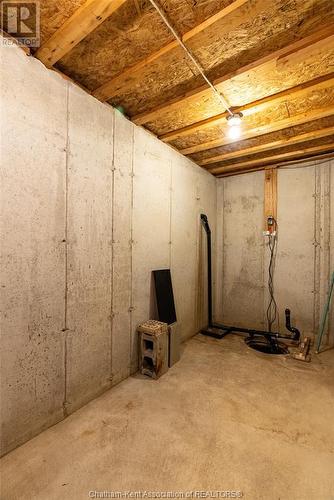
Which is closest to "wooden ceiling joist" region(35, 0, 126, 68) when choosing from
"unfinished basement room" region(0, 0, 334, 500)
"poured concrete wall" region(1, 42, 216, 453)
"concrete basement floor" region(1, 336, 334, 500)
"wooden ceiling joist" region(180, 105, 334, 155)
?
"unfinished basement room" region(0, 0, 334, 500)

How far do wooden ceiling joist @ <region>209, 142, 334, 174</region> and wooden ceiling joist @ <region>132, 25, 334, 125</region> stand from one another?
6.25ft

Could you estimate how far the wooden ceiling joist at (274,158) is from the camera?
3332 millimetres

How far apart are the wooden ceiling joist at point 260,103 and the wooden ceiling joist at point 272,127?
1.22 ft

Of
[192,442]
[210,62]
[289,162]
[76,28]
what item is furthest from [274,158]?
[192,442]

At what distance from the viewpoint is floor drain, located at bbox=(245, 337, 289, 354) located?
3.32 meters

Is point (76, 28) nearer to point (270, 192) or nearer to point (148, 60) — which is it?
point (148, 60)

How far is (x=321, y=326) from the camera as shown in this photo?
136 inches

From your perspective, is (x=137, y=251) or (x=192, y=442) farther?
(x=137, y=251)

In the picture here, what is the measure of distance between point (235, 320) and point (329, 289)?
161 cm

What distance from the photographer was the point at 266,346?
138 inches

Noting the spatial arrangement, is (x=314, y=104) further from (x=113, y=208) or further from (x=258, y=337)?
(x=258, y=337)

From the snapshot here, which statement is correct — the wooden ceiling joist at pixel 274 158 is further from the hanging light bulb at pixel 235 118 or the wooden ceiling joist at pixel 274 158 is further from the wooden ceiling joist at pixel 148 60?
the wooden ceiling joist at pixel 148 60

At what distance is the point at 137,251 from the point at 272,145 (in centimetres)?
241

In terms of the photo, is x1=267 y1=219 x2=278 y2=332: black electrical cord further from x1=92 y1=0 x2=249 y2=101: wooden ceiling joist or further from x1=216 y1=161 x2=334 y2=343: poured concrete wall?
x1=92 y1=0 x2=249 y2=101: wooden ceiling joist
